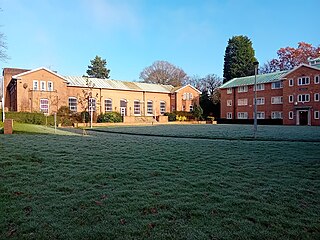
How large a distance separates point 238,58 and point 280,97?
54.6 feet

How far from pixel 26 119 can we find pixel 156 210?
3051cm

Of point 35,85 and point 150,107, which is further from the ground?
point 35,85

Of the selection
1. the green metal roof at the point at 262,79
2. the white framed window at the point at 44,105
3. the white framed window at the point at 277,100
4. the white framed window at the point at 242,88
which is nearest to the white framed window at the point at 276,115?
the white framed window at the point at 277,100

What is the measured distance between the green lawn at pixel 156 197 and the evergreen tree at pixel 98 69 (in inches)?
2445

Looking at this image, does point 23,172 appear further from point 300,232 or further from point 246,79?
point 246,79

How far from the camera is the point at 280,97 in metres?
43.3

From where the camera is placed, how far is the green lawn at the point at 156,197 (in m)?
3.39

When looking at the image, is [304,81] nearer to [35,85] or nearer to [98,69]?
[35,85]

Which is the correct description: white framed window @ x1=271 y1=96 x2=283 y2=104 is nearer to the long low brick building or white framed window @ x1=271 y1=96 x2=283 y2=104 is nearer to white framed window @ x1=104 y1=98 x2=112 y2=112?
the long low brick building

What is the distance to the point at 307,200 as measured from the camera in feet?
15.0

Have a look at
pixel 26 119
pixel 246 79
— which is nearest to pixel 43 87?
pixel 26 119

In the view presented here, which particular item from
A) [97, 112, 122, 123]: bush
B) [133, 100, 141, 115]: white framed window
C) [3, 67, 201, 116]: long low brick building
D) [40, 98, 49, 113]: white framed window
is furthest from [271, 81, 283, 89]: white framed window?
[40, 98, 49, 113]: white framed window

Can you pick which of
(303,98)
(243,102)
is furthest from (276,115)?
(243,102)

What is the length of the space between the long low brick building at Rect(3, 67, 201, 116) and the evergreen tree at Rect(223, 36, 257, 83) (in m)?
9.40
